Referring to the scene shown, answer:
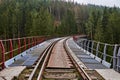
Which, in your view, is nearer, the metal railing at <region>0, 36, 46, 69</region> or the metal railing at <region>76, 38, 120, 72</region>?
the metal railing at <region>0, 36, 46, 69</region>

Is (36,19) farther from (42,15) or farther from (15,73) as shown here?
(15,73)

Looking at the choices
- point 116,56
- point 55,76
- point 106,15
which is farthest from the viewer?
point 106,15

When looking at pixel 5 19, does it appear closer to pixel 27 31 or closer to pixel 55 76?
pixel 27 31

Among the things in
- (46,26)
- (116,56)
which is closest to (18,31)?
(46,26)

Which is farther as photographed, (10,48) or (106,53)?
(106,53)

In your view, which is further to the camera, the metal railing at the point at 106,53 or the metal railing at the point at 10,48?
the metal railing at the point at 106,53

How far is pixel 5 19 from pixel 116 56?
3581 inches

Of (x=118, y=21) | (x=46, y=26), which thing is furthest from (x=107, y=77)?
(x=46, y=26)

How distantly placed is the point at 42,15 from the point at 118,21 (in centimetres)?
2805

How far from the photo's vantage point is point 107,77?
11.4 m

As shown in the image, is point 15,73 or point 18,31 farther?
point 18,31

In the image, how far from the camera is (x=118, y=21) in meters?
102

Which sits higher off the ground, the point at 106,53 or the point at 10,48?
the point at 10,48

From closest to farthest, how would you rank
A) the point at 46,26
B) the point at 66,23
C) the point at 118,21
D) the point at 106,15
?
the point at 118,21 → the point at 46,26 → the point at 106,15 → the point at 66,23
